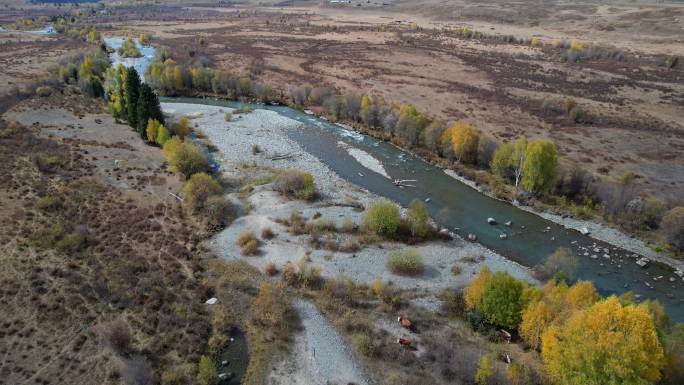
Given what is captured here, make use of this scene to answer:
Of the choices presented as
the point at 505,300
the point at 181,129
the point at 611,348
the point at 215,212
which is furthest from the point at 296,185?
the point at 611,348

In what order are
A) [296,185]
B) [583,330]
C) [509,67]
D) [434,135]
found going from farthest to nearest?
[509,67] < [434,135] < [296,185] < [583,330]

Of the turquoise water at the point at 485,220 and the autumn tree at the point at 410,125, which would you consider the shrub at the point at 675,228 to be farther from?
the autumn tree at the point at 410,125

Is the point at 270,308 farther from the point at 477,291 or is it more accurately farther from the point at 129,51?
the point at 129,51

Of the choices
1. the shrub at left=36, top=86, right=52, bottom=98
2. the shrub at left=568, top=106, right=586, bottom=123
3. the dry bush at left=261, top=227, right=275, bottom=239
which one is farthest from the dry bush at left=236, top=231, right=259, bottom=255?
the shrub at left=36, top=86, right=52, bottom=98

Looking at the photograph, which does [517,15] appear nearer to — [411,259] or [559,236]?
[559,236]

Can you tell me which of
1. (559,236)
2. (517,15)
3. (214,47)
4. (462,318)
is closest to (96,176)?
(462,318)
